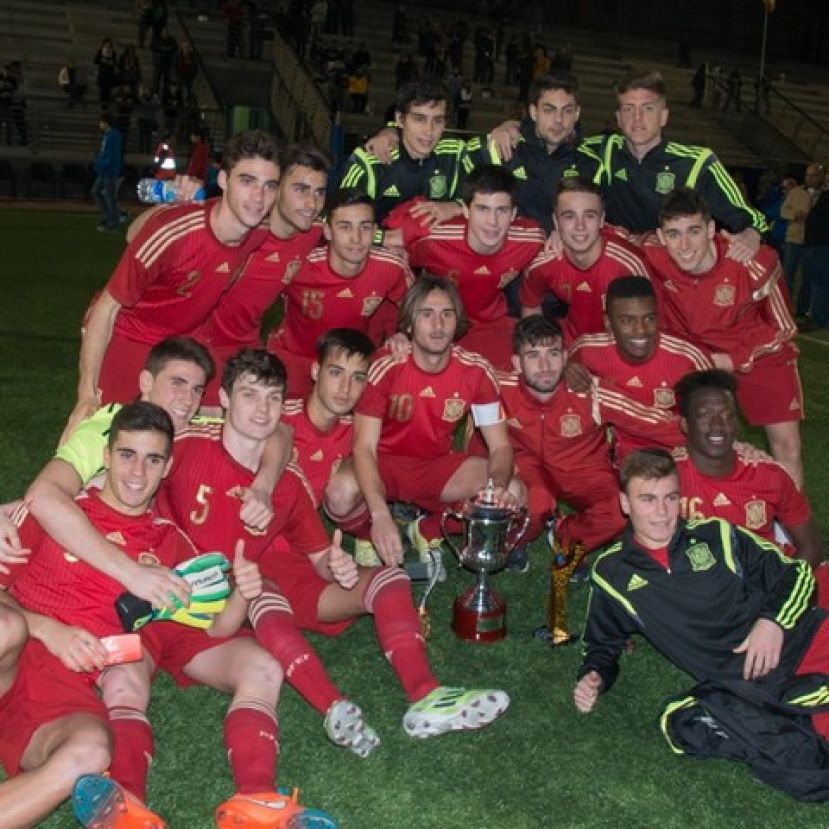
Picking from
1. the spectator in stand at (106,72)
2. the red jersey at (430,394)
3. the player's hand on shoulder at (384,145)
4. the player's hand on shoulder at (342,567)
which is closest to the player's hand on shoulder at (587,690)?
the player's hand on shoulder at (342,567)

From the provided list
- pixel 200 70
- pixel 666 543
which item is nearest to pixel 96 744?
pixel 666 543

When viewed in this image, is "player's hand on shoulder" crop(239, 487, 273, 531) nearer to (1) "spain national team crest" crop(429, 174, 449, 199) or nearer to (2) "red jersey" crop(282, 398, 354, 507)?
(2) "red jersey" crop(282, 398, 354, 507)

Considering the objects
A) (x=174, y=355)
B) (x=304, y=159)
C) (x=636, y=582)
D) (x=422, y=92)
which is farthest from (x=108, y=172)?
(x=636, y=582)

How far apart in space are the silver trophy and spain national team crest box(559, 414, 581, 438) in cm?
91

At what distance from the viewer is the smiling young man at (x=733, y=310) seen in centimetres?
557

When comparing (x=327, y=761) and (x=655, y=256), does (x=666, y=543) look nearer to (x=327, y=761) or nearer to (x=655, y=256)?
(x=327, y=761)

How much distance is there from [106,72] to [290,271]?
18970 mm

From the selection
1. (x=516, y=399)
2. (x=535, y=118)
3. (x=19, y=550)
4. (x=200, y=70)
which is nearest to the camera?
(x=19, y=550)

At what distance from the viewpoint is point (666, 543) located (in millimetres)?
4062

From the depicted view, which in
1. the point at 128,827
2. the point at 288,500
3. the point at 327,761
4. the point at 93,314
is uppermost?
the point at 93,314

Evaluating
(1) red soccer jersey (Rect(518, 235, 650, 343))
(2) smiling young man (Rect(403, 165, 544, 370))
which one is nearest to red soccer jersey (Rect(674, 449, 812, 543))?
(1) red soccer jersey (Rect(518, 235, 650, 343))

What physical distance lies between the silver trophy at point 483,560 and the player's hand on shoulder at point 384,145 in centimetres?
250

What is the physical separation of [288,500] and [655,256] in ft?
8.43

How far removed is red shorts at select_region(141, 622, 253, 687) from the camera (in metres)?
3.92
